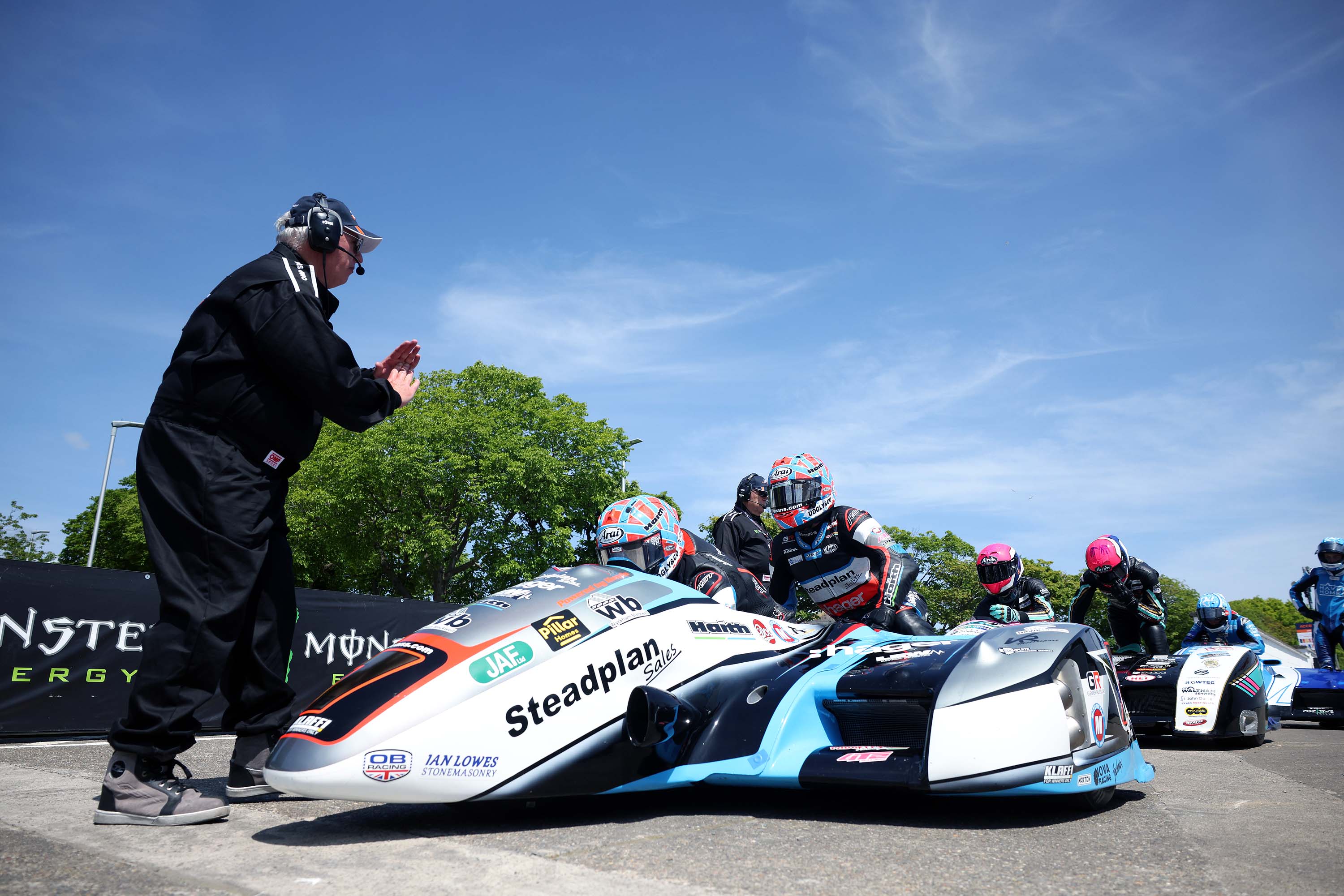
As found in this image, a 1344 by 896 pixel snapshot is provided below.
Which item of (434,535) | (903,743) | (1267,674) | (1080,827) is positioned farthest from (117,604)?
(434,535)

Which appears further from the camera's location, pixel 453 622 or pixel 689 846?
pixel 453 622

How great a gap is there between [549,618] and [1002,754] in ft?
5.71

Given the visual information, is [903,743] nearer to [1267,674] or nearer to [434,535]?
[1267,674]

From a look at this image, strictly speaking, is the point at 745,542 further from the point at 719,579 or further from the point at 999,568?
the point at 719,579

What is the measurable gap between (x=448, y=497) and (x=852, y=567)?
2389cm

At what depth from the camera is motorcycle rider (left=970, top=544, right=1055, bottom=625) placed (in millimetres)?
9312

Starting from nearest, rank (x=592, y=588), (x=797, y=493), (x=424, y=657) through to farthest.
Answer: (x=424, y=657), (x=592, y=588), (x=797, y=493)

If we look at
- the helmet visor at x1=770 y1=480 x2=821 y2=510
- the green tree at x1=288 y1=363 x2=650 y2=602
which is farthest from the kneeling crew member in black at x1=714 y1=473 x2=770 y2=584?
the green tree at x1=288 y1=363 x2=650 y2=602

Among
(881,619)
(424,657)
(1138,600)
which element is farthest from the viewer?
(1138,600)

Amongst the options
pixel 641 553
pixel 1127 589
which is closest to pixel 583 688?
pixel 641 553

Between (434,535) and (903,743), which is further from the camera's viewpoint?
(434,535)

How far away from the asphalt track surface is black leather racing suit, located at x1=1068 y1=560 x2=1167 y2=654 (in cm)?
537

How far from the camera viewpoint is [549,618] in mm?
3414

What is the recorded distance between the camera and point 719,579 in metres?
4.57
